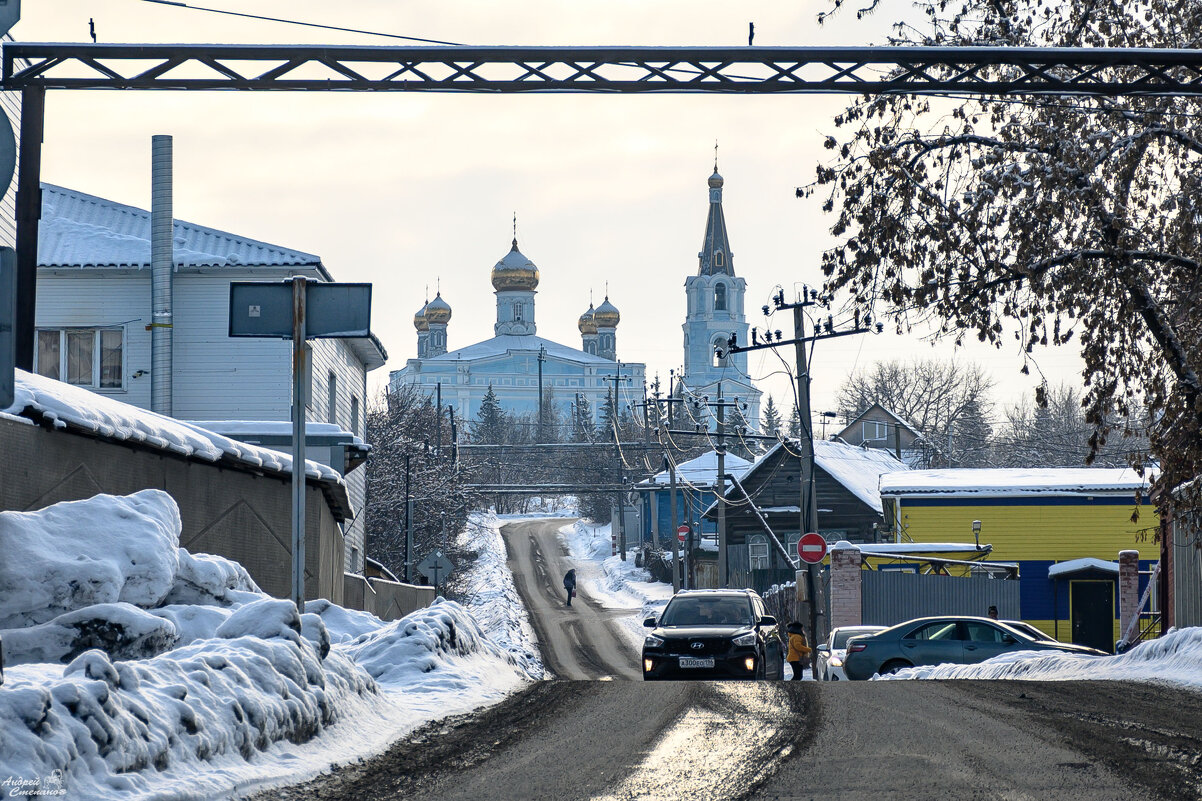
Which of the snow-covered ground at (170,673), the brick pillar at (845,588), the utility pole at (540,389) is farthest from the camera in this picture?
the utility pole at (540,389)

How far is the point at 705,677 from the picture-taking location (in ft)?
61.8

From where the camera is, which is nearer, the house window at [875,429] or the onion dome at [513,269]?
the house window at [875,429]

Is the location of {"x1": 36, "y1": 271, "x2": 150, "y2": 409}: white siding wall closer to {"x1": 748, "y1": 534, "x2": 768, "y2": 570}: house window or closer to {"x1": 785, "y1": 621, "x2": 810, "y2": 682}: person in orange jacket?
{"x1": 785, "y1": 621, "x2": 810, "y2": 682}: person in orange jacket

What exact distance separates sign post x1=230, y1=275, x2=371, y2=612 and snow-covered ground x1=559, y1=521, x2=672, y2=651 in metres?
33.0

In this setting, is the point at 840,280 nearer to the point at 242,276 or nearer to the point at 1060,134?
the point at 1060,134

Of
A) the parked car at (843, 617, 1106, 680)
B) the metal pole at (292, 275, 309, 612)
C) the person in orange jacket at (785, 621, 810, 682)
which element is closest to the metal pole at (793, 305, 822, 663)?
the person in orange jacket at (785, 621, 810, 682)

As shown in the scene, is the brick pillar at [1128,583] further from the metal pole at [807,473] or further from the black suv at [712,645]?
the black suv at [712,645]

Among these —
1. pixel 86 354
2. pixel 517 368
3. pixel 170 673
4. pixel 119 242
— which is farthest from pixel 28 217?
pixel 517 368

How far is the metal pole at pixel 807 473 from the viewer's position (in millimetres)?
30938

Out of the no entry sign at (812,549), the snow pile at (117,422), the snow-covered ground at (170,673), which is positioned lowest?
the no entry sign at (812,549)

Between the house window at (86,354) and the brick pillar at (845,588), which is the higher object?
the house window at (86,354)

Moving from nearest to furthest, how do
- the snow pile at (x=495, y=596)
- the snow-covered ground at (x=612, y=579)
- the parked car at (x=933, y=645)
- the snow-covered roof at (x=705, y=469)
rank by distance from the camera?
the parked car at (x=933, y=645) → the snow pile at (x=495, y=596) → the snow-covered ground at (x=612, y=579) → the snow-covered roof at (x=705, y=469)

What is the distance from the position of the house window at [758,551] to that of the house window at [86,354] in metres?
32.5

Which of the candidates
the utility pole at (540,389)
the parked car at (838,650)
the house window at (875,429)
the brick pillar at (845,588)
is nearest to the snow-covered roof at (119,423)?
the parked car at (838,650)
